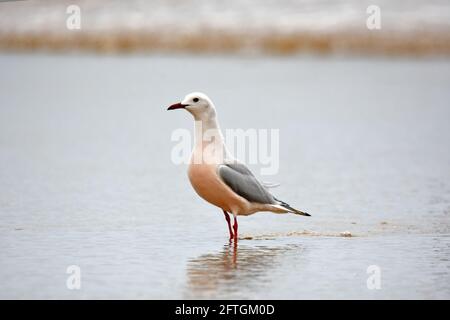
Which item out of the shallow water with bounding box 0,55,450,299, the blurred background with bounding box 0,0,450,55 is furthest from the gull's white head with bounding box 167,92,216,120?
the blurred background with bounding box 0,0,450,55

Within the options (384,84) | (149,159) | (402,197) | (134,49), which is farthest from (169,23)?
(402,197)

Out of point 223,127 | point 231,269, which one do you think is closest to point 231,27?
point 223,127

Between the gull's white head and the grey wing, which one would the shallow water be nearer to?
the grey wing

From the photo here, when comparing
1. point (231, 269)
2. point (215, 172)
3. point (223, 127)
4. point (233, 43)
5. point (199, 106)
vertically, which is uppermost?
point (233, 43)

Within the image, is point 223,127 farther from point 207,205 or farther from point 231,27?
point 231,27

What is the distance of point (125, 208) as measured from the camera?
30.3ft

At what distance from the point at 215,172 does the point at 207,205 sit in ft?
5.59

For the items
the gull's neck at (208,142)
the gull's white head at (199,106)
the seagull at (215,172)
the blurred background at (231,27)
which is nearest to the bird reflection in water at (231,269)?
the seagull at (215,172)

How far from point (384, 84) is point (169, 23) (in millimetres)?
4191

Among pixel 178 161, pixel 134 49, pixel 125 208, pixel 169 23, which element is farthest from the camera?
pixel 134 49

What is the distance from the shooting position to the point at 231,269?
23.5 ft

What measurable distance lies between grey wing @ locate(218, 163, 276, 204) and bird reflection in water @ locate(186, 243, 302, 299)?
38 cm
